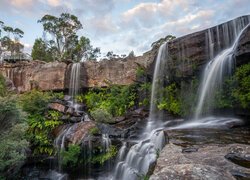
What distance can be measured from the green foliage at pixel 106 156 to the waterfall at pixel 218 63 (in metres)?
4.38

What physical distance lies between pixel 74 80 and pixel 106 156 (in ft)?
36.2

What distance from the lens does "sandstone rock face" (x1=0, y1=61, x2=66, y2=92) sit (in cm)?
1964

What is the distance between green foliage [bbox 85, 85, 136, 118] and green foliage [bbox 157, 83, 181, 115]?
8.72 ft

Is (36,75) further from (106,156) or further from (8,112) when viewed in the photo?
(106,156)

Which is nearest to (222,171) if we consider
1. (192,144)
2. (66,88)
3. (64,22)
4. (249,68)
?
(192,144)

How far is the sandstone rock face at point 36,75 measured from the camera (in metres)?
19.6

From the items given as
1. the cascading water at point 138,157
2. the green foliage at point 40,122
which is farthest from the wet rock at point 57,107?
the cascading water at point 138,157

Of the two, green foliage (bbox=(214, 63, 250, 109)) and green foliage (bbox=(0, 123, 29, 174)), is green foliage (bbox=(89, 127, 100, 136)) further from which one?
green foliage (bbox=(214, 63, 250, 109))

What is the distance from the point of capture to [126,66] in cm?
1778

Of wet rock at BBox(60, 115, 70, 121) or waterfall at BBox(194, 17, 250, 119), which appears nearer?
waterfall at BBox(194, 17, 250, 119)

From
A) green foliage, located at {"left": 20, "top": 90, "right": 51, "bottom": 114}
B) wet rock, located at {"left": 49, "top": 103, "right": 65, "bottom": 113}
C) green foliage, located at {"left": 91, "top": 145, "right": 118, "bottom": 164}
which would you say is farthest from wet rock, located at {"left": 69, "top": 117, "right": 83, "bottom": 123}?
green foliage, located at {"left": 91, "top": 145, "right": 118, "bottom": 164}

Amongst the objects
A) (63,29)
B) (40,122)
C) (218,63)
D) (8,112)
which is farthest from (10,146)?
(63,29)

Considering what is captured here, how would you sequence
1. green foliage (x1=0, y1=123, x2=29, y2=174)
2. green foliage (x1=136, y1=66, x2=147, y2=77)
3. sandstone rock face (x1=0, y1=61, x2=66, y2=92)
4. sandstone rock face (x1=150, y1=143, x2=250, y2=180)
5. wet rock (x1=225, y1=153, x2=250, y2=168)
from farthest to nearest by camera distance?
sandstone rock face (x1=0, y1=61, x2=66, y2=92)
green foliage (x1=136, y1=66, x2=147, y2=77)
green foliage (x1=0, y1=123, x2=29, y2=174)
wet rock (x1=225, y1=153, x2=250, y2=168)
sandstone rock face (x1=150, y1=143, x2=250, y2=180)

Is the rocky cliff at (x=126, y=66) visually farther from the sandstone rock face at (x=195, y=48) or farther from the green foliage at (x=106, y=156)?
the green foliage at (x=106, y=156)
